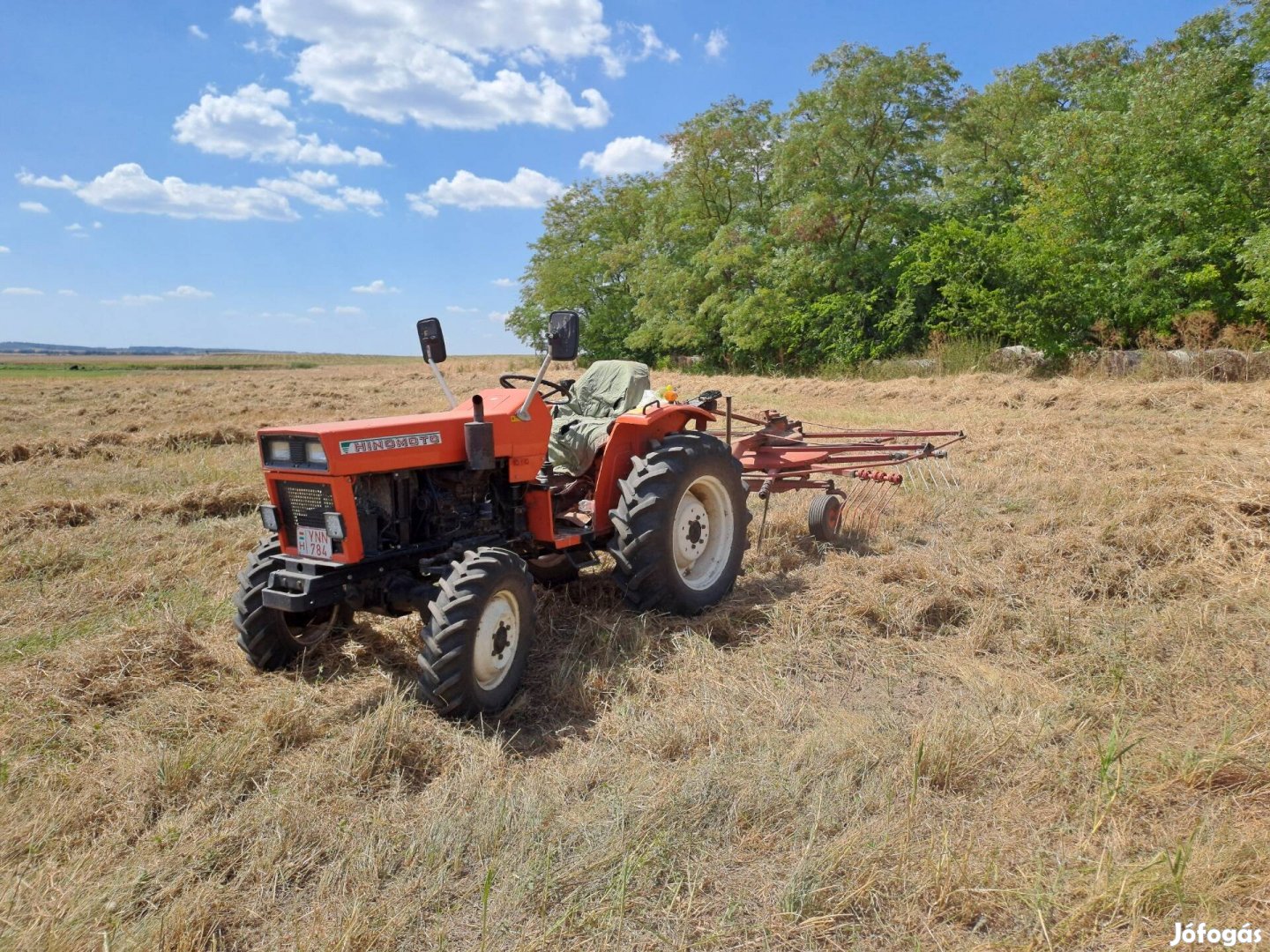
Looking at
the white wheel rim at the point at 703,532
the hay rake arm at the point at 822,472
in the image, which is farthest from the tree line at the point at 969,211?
the white wheel rim at the point at 703,532

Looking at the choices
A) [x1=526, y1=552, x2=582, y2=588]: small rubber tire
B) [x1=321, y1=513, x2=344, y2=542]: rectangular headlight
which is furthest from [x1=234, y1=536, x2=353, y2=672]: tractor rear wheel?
→ [x1=526, y1=552, x2=582, y2=588]: small rubber tire

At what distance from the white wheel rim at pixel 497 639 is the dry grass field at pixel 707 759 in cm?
19

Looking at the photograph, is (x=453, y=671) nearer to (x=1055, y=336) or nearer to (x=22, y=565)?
(x=22, y=565)

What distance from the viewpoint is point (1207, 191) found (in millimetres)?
14727

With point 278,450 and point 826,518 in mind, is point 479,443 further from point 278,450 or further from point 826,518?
point 826,518

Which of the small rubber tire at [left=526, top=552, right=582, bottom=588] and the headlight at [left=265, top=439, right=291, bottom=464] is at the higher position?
the headlight at [left=265, top=439, right=291, bottom=464]

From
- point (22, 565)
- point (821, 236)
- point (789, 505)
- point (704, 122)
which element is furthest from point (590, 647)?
point (704, 122)

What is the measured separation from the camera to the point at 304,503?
3.84m

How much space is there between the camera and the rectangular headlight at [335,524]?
365cm

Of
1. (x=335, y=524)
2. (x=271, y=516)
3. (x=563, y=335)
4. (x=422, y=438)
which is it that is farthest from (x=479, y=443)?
(x=271, y=516)

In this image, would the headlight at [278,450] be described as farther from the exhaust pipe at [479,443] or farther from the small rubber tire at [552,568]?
the small rubber tire at [552,568]

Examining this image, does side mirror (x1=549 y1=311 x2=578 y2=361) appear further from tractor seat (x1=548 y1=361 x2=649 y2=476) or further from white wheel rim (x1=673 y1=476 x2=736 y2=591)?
white wheel rim (x1=673 y1=476 x2=736 y2=591)

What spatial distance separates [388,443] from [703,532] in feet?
6.83

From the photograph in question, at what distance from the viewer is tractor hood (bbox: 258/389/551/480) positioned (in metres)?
3.66
